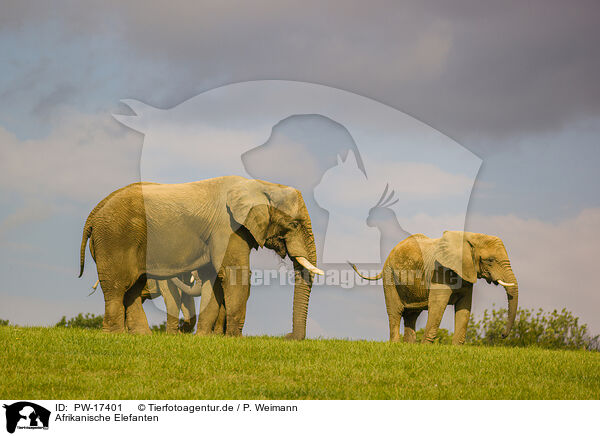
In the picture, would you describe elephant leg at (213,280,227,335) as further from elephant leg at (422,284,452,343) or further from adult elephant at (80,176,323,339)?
elephant leg at (422,284,452,343)

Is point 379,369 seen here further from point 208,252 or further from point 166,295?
point 166,295

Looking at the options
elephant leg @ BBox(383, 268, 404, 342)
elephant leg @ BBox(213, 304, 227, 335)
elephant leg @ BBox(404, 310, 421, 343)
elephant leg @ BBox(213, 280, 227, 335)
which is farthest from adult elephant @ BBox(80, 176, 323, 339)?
elephant leg @ BBox(404, 310, 421, 343)

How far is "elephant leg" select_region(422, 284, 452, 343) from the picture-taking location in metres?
21.0

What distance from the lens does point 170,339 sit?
51.1ft

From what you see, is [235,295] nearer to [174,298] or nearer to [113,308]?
[113,308]

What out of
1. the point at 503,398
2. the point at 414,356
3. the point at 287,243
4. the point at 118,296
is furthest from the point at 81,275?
the point at 503,398

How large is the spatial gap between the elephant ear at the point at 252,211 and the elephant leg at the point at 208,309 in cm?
168

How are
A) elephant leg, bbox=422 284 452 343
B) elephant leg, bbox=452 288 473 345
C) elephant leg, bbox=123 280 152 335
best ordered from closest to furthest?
elephant leg, bbox=123 280 152 335
elephant leg, bbox=422 284 452 343
elephant leg, bbox=452 288 473 345

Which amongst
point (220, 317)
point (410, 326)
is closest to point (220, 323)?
point (220, 317)

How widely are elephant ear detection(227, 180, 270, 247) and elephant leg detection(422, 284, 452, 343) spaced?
20.9 feet

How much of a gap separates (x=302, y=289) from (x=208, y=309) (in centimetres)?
254
